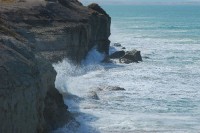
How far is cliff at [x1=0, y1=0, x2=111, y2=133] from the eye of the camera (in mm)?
18297

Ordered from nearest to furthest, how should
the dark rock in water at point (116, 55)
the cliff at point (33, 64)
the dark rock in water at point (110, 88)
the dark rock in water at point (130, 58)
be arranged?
the cliff at point (33, 64), the dark rock in water at point (110, 88), the dark rock in water at point (130, 58), the dark rock in water at point (116, 55)

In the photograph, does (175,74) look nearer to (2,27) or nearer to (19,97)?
(2,27)

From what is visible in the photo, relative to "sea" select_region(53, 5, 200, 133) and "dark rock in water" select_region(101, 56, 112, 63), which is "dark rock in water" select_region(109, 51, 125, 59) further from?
"dark rock in water" select_region(101, 56, 112, 63)

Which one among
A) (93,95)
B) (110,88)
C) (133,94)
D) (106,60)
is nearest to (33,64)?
(93,95)

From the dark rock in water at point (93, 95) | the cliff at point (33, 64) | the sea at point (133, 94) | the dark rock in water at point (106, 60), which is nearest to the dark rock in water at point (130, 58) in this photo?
the sea at point (133, 94)

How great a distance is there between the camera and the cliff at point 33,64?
1830cm

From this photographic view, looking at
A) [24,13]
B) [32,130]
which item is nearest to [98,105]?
[32,130]

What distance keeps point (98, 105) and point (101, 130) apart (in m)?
5.67

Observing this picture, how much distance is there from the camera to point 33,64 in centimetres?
2088

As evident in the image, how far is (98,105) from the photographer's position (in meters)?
30.8

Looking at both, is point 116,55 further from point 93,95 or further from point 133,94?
point 93,95

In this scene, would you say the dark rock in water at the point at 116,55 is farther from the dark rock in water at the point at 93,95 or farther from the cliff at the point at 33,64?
the dark rock in water at the point at 93,95

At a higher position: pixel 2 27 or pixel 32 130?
pixel 2 27

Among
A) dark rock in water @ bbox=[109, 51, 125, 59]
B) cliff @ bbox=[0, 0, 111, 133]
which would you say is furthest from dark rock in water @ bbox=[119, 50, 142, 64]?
cliff @ bbox=[0, 0, 111, 133]
